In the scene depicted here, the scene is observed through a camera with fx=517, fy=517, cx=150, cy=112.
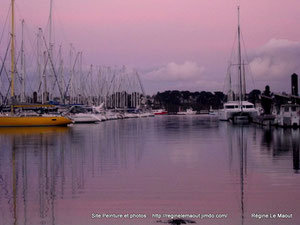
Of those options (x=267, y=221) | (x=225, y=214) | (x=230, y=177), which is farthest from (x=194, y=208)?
(x=230, y=177)

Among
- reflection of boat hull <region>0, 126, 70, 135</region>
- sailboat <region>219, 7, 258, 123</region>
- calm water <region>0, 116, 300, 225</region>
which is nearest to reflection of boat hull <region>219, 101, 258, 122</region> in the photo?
sailboat <region>219, 7, 258, 123</region>

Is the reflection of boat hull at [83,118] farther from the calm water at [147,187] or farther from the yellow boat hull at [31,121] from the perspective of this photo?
the calm water at [147,187]

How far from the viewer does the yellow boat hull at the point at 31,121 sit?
214 ft

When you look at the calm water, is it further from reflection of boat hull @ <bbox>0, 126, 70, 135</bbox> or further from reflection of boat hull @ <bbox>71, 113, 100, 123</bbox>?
reflection of boat hull @ <bbox>71, 113, 100, 123</bbox>

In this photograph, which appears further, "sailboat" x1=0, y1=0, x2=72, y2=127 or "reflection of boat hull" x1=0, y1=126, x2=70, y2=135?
"sailboat" x1=0, y1=0, x2=72, y2=127

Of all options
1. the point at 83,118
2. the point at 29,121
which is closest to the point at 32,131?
the point at 29,121

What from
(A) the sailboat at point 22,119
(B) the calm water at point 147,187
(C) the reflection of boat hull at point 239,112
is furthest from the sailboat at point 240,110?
(B) the calm water at point 147,187

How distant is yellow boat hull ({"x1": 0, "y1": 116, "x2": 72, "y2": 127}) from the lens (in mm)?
65325

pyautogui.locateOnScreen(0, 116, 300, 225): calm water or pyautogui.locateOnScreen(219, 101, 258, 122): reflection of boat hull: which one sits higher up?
pyautogui.locateOnScreen(219, 101, 258, 122): reflection of boat hull

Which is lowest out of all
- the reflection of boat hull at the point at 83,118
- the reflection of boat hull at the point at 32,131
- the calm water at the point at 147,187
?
the calm water at the point at 147,187

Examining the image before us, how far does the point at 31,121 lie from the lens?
2574 inches

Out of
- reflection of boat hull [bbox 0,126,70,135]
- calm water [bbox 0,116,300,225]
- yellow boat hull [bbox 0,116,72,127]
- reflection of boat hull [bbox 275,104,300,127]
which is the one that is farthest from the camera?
yellow boat hull [bbox 0,116,72,127]

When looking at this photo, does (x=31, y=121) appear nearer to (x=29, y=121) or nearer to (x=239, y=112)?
(x=29, y=121)

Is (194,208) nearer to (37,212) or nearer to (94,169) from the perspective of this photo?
(37,212)
